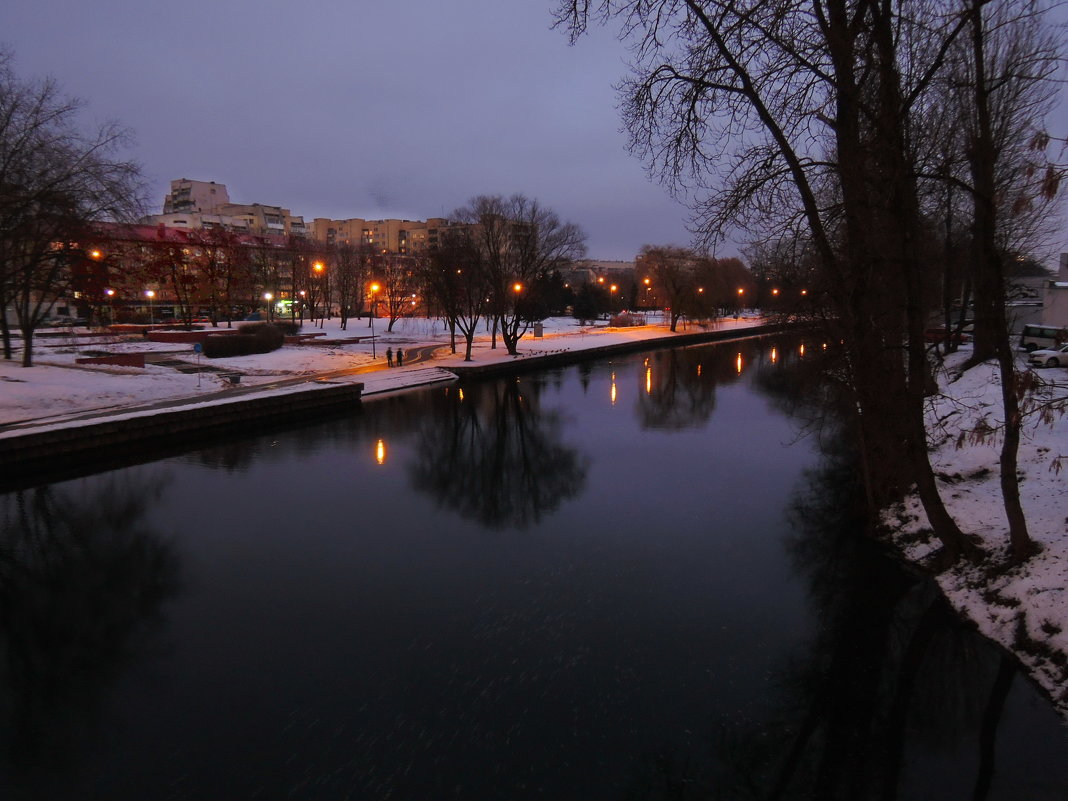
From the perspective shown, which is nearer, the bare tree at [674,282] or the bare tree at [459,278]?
the bare tree at [459,278]

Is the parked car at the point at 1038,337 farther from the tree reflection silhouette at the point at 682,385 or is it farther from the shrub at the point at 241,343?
the shrub at the point at 241,343

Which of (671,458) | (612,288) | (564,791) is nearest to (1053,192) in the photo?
(564,791)

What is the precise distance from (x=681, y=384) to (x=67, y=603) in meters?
27.4

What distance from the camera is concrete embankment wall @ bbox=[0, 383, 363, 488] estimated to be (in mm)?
15641

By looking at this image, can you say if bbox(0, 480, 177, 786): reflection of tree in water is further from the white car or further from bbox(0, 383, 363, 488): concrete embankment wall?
the white car

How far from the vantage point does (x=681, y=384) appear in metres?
33.0

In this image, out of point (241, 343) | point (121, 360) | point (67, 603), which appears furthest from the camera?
point (241, 343)

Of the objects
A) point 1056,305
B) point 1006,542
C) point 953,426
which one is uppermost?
point 1056,305

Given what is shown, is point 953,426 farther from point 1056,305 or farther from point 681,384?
point 1056,305

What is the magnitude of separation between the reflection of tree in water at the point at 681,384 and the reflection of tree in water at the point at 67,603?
15212 millimetres

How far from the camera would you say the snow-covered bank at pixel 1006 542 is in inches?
301

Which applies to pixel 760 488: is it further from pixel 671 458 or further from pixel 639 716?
pixel 639 716

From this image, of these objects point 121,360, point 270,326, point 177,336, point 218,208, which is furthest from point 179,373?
point 218,208

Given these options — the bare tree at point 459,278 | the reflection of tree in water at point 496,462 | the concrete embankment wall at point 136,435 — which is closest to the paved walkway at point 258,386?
the concrete embankment wall at point 136,435
